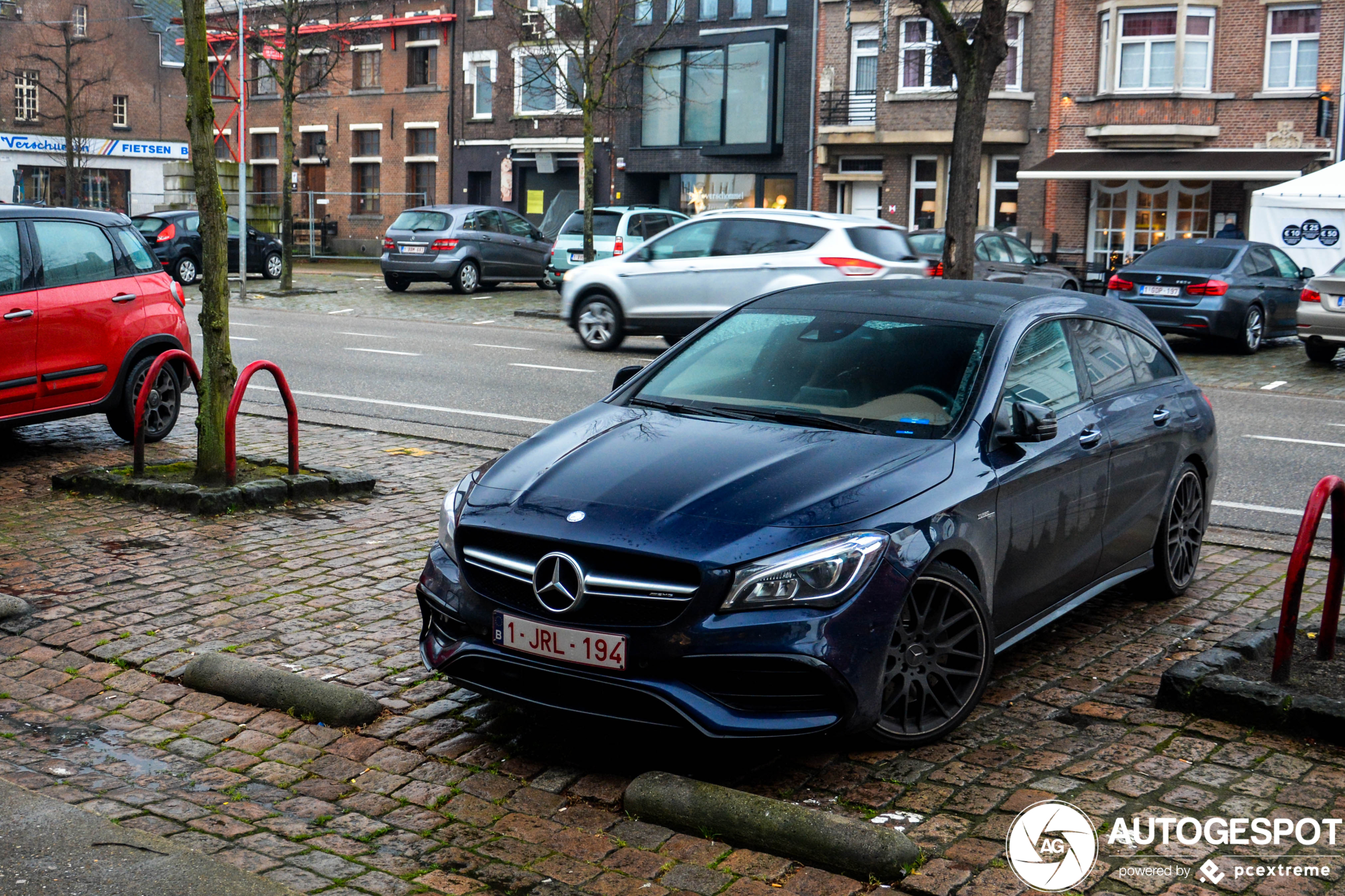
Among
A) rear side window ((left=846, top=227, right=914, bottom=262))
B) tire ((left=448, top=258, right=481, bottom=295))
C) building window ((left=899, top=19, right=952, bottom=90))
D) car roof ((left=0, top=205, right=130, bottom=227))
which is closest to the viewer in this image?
car roof ((left=0, top=205, right=130, bottom=227))

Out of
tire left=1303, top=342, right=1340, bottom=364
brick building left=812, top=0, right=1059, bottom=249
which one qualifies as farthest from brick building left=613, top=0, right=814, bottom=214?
tire left=1303, top=342, right=1340, bottom=364

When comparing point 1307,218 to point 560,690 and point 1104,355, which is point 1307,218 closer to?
point 1104,355

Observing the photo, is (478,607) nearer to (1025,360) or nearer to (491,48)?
(1025,360)

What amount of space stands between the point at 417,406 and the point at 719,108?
97.6 feet

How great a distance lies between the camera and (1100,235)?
1400 inches

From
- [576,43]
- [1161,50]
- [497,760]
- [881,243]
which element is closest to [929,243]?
[881,243]

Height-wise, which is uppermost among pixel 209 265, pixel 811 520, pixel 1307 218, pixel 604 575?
pixel 1307 218

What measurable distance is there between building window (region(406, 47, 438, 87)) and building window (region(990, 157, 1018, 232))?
20.0 metres

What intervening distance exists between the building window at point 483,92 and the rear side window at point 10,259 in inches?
1480

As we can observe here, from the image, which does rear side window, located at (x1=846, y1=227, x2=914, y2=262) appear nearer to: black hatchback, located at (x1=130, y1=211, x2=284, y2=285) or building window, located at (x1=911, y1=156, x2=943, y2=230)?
black hatchback, located at (x1=130, y1=211, x2=284, y2=285)

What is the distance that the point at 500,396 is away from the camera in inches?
538

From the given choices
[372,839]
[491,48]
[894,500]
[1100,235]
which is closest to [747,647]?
[894,500]

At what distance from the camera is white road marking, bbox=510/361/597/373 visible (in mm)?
15883

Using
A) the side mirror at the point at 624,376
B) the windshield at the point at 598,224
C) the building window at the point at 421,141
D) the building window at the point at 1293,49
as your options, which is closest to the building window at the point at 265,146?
the building window at the point at 421,141
